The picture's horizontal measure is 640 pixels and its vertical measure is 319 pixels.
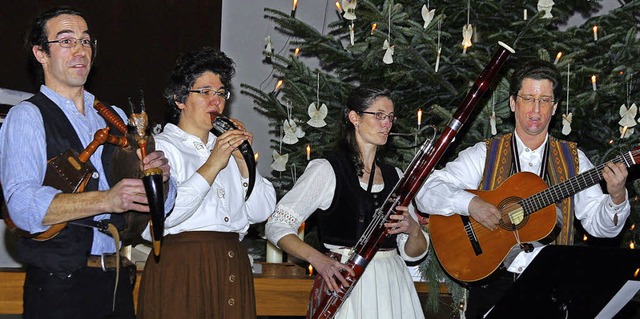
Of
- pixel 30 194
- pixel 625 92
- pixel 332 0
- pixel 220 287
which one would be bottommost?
pixel 220 287

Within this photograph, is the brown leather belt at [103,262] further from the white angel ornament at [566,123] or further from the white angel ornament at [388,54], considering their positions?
the white angel ornament at [566,123]

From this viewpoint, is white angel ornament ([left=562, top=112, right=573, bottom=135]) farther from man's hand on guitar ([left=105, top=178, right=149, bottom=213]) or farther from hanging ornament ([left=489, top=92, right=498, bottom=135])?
man's hand on guitar ([left=105, top=178, right=149, bottom=213])

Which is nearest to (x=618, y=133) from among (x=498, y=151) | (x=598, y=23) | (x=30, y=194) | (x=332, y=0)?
(x=598, y=23)

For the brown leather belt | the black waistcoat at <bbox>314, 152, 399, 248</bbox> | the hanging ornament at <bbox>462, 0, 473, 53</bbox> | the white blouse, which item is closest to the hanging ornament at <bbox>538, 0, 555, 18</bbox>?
the hanging ornament at <bbox>462, 0, 473, 53</bbox>

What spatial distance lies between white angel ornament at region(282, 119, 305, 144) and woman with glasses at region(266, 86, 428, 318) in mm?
1198

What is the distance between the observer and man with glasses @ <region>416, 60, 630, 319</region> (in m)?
3.93

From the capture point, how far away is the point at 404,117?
5355 mm

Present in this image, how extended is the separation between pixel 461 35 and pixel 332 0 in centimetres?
155

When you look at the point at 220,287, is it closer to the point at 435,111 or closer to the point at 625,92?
the point at 435,111

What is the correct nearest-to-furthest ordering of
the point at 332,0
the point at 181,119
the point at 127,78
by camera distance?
the point at 181,119 → the point at 127,78 → the point at 332,0

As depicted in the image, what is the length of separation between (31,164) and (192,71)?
0.98 meters

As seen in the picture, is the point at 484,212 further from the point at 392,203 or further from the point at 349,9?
the point at 349,9

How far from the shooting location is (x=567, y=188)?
3902 mm

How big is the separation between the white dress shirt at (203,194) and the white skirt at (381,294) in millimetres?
441
